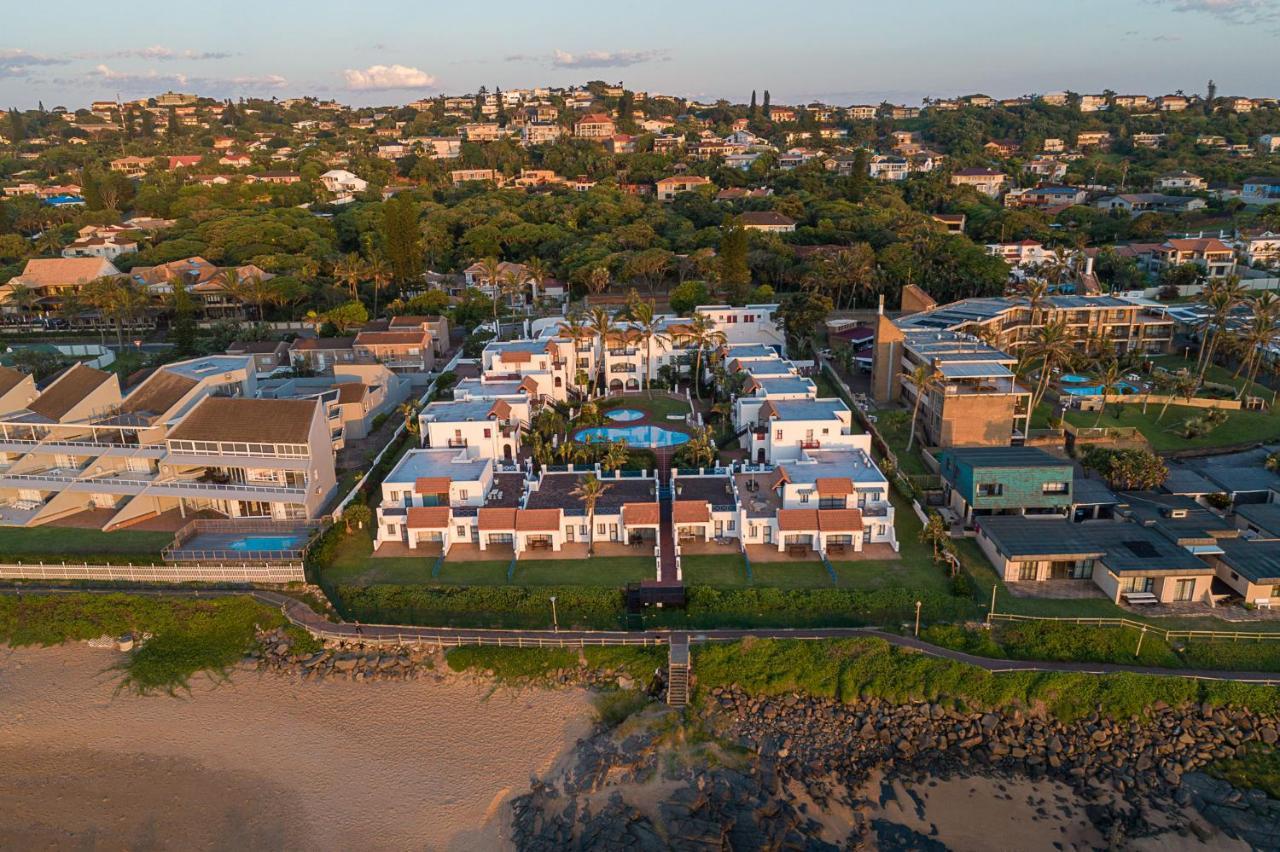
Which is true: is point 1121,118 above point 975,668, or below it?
above

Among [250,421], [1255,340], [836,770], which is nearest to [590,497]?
[836,770]

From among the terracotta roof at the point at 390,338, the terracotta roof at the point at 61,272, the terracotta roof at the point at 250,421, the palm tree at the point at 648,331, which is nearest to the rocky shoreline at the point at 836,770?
the terracotta roof at the point at 250,421

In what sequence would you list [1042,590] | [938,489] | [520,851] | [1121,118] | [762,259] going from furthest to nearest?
1. [1121,118]
2. [762,259]
3. [938,489]
4. [1042,590]
5. [520,851]

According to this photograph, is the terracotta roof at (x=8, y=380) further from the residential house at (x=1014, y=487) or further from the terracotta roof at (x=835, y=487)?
the residential house at (x=1014, y=487)

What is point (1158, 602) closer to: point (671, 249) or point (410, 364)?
point (410, 364)

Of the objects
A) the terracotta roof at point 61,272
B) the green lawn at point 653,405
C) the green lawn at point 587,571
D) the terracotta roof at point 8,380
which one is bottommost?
the green lawn at point 587,571

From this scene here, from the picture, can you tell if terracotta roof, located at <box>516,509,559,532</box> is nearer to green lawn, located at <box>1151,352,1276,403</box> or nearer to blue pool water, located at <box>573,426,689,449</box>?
blue pool water, located at <box>573,426,689,449</box>

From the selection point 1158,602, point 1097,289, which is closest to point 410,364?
point 1158,602
